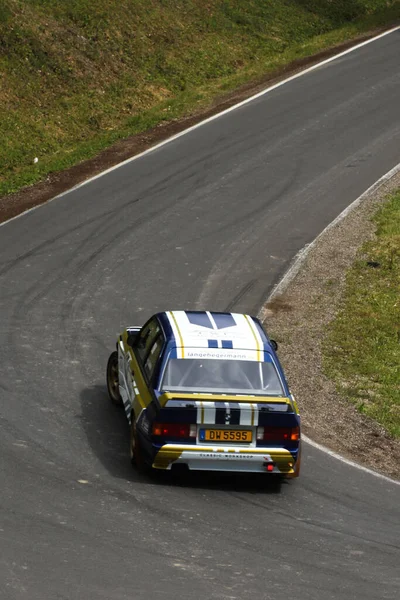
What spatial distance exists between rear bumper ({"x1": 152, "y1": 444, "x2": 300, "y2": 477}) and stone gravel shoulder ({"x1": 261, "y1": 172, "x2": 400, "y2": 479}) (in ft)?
5.68

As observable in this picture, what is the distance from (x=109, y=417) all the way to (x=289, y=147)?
608 inches

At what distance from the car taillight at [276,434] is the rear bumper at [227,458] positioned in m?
0.12

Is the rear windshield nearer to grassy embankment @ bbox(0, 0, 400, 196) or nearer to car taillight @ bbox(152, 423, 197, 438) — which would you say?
car taillight @ bbox(152, 423, 197, 438)

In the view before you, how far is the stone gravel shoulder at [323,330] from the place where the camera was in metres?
13.4

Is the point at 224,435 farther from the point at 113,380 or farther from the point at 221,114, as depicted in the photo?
the point at 221,114

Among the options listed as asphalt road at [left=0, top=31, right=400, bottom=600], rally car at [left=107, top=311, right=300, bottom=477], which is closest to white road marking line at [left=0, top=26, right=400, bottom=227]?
asphalt road at [left=0, top=31, right=400, bottom=600]

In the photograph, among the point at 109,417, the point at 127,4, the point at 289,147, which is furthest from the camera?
the point at 127,4

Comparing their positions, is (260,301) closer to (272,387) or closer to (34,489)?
(272,387)

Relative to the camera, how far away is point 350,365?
16.1m

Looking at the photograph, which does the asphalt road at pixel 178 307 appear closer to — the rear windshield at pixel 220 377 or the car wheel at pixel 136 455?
the car wheel at pixel 136 455

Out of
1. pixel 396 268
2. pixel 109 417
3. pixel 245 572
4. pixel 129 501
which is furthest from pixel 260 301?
pixel 245 572

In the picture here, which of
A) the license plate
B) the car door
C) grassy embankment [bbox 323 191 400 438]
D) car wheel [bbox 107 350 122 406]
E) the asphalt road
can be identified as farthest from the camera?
grassy embankment [bbox 323 191 400 438]

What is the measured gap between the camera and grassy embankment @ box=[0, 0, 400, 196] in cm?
2878

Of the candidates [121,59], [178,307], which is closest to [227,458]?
[178,307]
